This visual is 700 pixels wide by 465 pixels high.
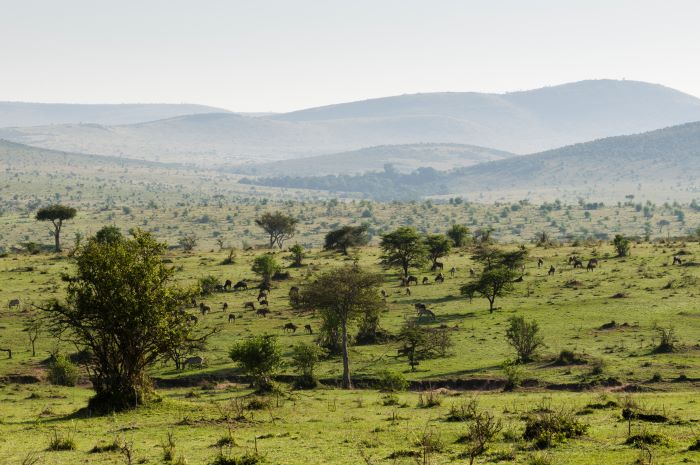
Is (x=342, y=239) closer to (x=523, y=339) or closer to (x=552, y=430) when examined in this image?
(x=523, y=339)

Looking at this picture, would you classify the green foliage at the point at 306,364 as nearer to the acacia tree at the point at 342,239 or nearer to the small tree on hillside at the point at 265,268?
the small tree on hillside at the point at 265,268

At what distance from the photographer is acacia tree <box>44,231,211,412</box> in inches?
1289

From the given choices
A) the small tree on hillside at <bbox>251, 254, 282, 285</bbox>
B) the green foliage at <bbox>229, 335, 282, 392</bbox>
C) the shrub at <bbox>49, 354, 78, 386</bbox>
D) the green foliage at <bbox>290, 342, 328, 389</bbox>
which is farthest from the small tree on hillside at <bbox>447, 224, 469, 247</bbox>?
the shrub at <bbox>49, 354, 78, 386</bbox>

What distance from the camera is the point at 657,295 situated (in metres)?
64.9

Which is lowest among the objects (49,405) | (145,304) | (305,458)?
(49,405)

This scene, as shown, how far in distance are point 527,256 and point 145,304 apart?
6231 centimetres

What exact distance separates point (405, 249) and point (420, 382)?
1430 inches

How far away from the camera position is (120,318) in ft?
107

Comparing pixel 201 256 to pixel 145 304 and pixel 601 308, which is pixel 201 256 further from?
pixel 145 304

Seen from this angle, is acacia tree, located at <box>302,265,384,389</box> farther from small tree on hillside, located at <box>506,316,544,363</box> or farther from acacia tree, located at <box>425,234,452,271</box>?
acacia tree, located at <box>425,234,452,271</box>

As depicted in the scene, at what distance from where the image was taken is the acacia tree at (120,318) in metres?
32.8

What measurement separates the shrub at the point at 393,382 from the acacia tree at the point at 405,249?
37589 mm

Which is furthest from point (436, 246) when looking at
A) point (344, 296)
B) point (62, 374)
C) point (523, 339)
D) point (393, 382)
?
point (62, 374)

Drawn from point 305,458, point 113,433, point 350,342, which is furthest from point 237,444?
point 350,342
